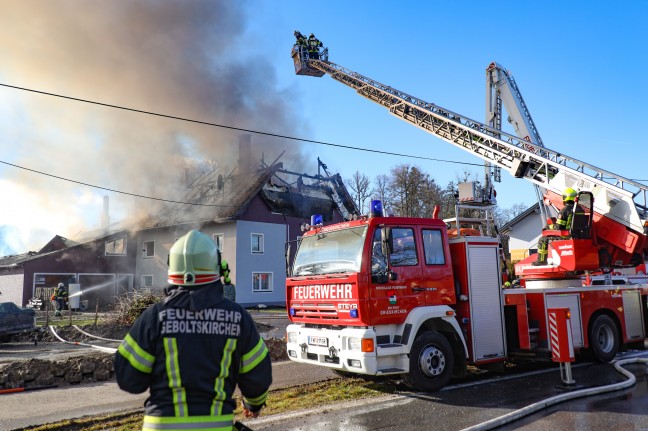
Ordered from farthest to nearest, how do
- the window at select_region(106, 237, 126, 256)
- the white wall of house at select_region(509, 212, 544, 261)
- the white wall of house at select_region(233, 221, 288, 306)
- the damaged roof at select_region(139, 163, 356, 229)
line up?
the white wall of house at select_region(509, 212, 544, 261) → the window at select_region(106, 237, 126, 256) → the damaged roof at select_region(139, 163, 356, 229) → the white wall of house at select_region(233, 221, 288, 306)

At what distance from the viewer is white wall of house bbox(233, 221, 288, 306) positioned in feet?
86.3

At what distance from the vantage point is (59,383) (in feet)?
26.2

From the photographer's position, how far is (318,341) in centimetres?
668

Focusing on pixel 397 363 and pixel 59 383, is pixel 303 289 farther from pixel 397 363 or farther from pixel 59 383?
pixel 59 383

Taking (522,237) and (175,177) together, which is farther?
(522,237)

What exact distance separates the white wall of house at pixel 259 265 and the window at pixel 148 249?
7441 millimetres

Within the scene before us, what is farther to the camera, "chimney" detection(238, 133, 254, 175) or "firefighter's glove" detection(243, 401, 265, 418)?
"chimney" detection(238, 133, 254, 175)

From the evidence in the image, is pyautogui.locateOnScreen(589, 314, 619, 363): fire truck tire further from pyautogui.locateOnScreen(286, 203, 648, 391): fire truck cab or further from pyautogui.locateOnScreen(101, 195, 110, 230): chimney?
pyautogui.locateOnScreen(101, 195, 110, 230): chimney

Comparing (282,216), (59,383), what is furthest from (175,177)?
(59,383)

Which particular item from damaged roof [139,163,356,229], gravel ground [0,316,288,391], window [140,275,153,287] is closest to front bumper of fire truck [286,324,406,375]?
gravel ground [0,316,288,391]

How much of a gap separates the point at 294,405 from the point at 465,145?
10.7 meters

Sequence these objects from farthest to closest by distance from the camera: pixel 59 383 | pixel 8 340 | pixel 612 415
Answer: pixel 8 340 < pixel 59 383 < pixel 612 415

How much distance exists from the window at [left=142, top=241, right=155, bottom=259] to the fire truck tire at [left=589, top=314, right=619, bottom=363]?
1052 inches

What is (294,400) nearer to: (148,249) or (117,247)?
(148,249)
